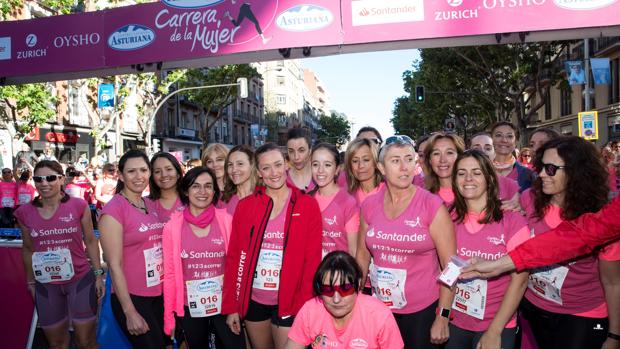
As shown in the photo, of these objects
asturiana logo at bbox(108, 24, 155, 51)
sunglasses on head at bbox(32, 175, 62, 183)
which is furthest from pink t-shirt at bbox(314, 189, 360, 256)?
asturiana logo at bbox(108, 24, 155, 51)

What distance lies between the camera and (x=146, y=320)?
140 inches

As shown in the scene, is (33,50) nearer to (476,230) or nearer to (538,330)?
(476,230)

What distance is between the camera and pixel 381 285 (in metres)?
3.14

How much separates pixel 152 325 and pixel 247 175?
1.47m

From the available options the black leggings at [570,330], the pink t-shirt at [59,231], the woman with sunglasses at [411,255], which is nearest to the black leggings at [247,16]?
the pink t-shirt at [59,231]

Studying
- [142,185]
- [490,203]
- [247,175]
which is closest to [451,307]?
[490,203]

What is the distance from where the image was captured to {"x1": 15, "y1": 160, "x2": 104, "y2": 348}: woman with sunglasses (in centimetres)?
410

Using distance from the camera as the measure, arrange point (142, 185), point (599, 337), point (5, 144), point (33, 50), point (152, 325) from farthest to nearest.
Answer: point (5, 144), point (33, 50), point (142, 185), point (152, 325), point (599, 337)

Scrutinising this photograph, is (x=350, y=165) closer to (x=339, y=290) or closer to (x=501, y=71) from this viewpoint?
(x=339, y=290)

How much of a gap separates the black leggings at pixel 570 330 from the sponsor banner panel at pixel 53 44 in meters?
6.41

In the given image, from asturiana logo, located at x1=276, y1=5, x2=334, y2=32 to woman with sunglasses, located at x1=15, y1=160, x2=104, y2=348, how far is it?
335 cm

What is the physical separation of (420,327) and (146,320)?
199cm

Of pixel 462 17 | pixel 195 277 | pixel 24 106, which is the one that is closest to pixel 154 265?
pixel 195 277

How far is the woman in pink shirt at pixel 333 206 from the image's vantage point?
3.68 m
